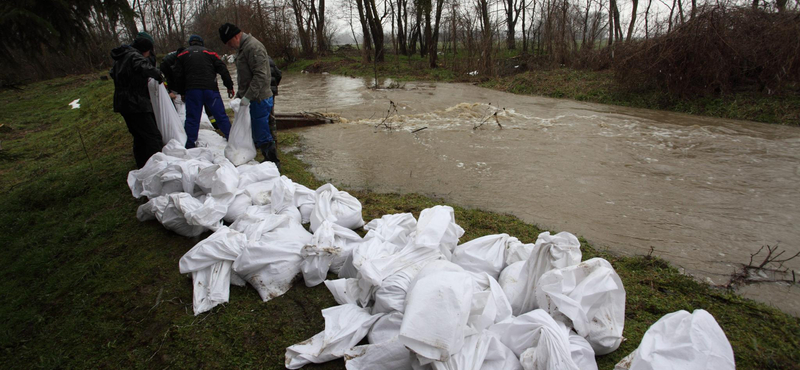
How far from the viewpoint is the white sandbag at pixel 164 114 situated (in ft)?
13.3

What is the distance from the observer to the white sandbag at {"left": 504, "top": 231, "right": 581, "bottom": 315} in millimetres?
1874

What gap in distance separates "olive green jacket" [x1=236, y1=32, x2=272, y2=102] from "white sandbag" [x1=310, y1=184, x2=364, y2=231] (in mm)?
1533

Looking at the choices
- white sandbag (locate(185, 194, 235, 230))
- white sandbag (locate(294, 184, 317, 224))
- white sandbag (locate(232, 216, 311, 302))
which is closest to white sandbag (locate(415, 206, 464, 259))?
white sandbag (locate(232, 216, 311, 302))

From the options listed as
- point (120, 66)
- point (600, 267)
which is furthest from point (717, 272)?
point (120, 66)

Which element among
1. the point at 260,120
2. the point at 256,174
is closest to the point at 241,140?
the point at 260,120

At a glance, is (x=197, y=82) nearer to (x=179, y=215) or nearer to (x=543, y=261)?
(x=179, y=215)

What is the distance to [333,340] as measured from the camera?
1.72 metres

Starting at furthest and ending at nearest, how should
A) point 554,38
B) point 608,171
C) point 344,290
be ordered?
point 554,38
point 608,171
point 344,290

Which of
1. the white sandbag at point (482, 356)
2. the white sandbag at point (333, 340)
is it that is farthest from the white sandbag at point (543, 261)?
the white sandbag at point (333, 340)

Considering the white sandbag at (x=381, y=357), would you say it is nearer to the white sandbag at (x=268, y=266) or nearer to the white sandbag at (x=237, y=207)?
the white sandbag at (x=268, y=266)

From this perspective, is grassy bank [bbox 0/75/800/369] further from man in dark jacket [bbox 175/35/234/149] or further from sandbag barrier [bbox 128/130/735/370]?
man in dark jacket [bbox 175/35/234/149]

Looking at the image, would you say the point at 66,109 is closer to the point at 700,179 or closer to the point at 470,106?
the point at 470,106

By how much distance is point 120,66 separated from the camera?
12.0 feet

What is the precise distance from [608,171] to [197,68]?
4.81m
